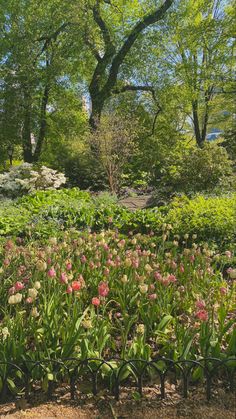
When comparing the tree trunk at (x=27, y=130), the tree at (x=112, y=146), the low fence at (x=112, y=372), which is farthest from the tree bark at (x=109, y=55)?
the low fence at (x=112, y=372)

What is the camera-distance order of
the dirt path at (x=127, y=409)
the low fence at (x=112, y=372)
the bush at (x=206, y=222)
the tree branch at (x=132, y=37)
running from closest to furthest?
the dirt path at (x=127, y=409), the low fence at (x=112, y=372), the bush at (x=206, y=222), the tree branch at (x=132, y=37)

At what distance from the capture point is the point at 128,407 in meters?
2.13

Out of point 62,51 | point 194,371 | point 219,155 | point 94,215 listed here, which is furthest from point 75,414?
point 62,51

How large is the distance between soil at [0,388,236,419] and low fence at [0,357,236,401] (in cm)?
5

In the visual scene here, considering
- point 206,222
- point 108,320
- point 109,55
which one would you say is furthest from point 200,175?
point 109,55

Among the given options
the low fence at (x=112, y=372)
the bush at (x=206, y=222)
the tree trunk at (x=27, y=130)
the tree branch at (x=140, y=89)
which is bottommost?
the low fence at (x=112, y=372)

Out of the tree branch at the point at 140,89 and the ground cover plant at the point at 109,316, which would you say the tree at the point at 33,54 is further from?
the ground cover plant at the point at 109,316

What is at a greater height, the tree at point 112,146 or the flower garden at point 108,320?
the tree at point 112,146

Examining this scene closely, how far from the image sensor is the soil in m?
2.05

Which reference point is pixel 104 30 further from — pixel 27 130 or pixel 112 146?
pixel 112 146

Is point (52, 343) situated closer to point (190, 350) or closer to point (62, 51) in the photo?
point (190, 350)

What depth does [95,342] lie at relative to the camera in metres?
2.55

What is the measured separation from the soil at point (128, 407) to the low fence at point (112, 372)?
0.05 meters

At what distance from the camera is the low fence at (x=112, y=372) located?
216 centimetres
